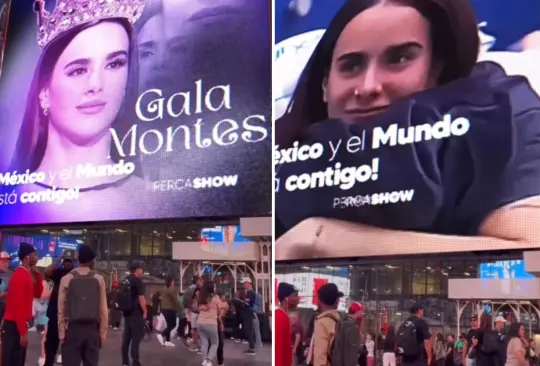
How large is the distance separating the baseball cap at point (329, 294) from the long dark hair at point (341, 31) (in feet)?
3.38

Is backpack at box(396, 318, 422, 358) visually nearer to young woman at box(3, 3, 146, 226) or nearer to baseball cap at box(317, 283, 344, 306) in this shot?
baseball cap at box(317, 283, 344, 306)

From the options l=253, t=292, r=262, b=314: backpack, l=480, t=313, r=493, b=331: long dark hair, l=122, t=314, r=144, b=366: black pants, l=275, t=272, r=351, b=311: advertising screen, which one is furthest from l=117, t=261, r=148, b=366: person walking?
l=480, t=313, r=493, b=331: long dark hair

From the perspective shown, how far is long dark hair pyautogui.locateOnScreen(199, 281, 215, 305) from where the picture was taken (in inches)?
199

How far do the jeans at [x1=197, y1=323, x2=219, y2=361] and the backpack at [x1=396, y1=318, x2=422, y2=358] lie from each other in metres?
1.24

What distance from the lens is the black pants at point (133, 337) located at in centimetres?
521

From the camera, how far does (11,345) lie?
4785 millimetres

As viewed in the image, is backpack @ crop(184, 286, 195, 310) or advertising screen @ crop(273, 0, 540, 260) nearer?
advertising screen @ crop(273, 0, 540, 260)

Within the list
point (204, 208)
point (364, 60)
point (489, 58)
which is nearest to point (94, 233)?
point (204, 208)

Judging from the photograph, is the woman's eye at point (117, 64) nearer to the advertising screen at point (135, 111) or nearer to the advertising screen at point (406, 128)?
the advertising screen at point (135, 111)

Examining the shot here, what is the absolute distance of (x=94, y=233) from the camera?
18.4ft

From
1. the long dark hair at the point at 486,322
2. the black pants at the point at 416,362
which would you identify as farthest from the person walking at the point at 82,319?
the long dark hair at the point at 486,322

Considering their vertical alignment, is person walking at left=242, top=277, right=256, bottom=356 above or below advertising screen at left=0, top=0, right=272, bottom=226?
below

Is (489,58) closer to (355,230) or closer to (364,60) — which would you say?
(364,60)

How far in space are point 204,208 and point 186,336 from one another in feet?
2.97
